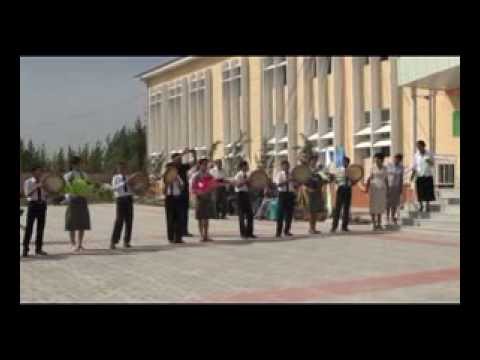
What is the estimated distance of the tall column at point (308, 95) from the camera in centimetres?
3116

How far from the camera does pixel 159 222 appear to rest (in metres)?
22.6

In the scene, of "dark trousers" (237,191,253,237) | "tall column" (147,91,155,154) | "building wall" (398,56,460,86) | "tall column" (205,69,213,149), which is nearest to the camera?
"dark trousers" (237,191,253,237)

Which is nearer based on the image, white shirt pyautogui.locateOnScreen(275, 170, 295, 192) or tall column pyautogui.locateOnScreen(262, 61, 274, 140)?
white shirt pyautogui.locateOnScreen(275, 170, 295, 192)

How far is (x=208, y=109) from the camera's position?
42.0 metres

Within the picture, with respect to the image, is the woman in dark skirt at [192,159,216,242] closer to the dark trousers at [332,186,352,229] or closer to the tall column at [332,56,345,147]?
the dark trousers at [332,186,352,229]

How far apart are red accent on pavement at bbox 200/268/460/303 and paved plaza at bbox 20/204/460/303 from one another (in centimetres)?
1

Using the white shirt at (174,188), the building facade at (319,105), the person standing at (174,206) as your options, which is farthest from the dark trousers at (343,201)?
the building facade at (319,105)

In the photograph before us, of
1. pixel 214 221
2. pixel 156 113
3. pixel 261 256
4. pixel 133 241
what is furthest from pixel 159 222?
pixel 156 113

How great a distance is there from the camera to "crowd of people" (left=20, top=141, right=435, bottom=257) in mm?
13453

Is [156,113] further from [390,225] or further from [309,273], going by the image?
[309,273]

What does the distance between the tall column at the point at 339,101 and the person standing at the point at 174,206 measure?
14.1 m

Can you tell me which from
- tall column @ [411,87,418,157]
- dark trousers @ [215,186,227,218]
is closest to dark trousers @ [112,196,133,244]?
dark trousers @ [215,186,227,218]

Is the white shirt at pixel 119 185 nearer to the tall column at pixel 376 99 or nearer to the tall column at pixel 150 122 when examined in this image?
the tall column at pixel 376 99

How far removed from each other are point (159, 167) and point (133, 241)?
20.1 metres
